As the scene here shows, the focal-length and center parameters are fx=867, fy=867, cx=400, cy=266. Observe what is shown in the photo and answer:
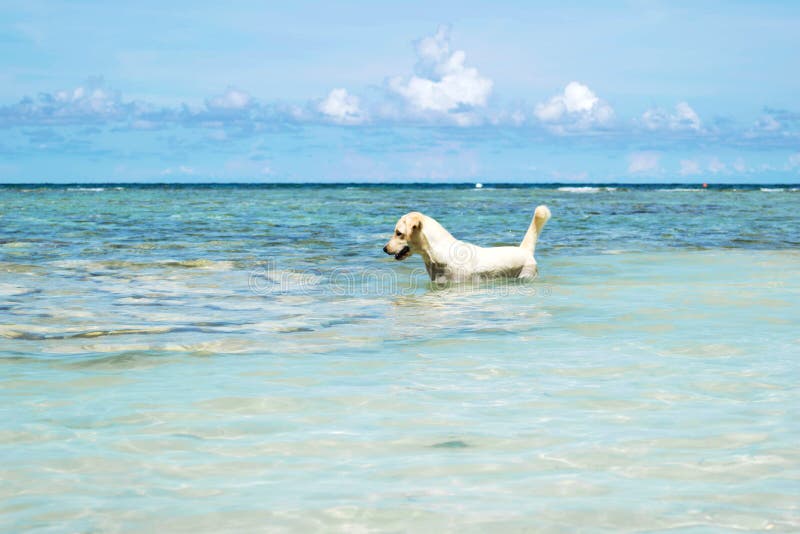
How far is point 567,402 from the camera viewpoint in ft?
16.6

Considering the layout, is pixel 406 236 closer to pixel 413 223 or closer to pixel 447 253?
pixel 413 223

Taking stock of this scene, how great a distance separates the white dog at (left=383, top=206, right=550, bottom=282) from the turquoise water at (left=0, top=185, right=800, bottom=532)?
0.77 ft

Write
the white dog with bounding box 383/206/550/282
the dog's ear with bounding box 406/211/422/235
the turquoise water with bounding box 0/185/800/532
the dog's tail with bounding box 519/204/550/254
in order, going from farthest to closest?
1. the dog's tail with bounding box 519/204/550/254
2. the white dog with bounding box 383/206/550/282
3. the dog's ear with bounding box 406/211/422/235
4. the turquoise water with bounding box 0/185/800/532

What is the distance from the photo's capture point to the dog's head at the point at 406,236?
404 inches

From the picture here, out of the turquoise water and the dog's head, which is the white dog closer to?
the dog's head

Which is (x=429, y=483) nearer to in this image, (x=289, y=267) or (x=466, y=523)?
(x=466, y=523)

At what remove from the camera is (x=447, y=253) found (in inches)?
416

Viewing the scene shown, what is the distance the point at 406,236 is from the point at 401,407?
549 cm

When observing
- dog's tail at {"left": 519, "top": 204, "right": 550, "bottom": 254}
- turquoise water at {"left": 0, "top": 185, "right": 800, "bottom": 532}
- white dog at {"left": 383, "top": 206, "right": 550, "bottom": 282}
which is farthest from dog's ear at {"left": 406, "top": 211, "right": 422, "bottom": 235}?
dog's tail at {"left": 519, "top": 204, "right": 550, "bottom": 254}

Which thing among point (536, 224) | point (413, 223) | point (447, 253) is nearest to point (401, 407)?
point (413, 223)

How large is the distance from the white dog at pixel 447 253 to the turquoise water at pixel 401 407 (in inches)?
9.2

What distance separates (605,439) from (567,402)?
0.71 meters

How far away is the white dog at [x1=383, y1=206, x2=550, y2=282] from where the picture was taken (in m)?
10.4

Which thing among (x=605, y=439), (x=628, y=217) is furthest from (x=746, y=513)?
(x=628, y=217)
